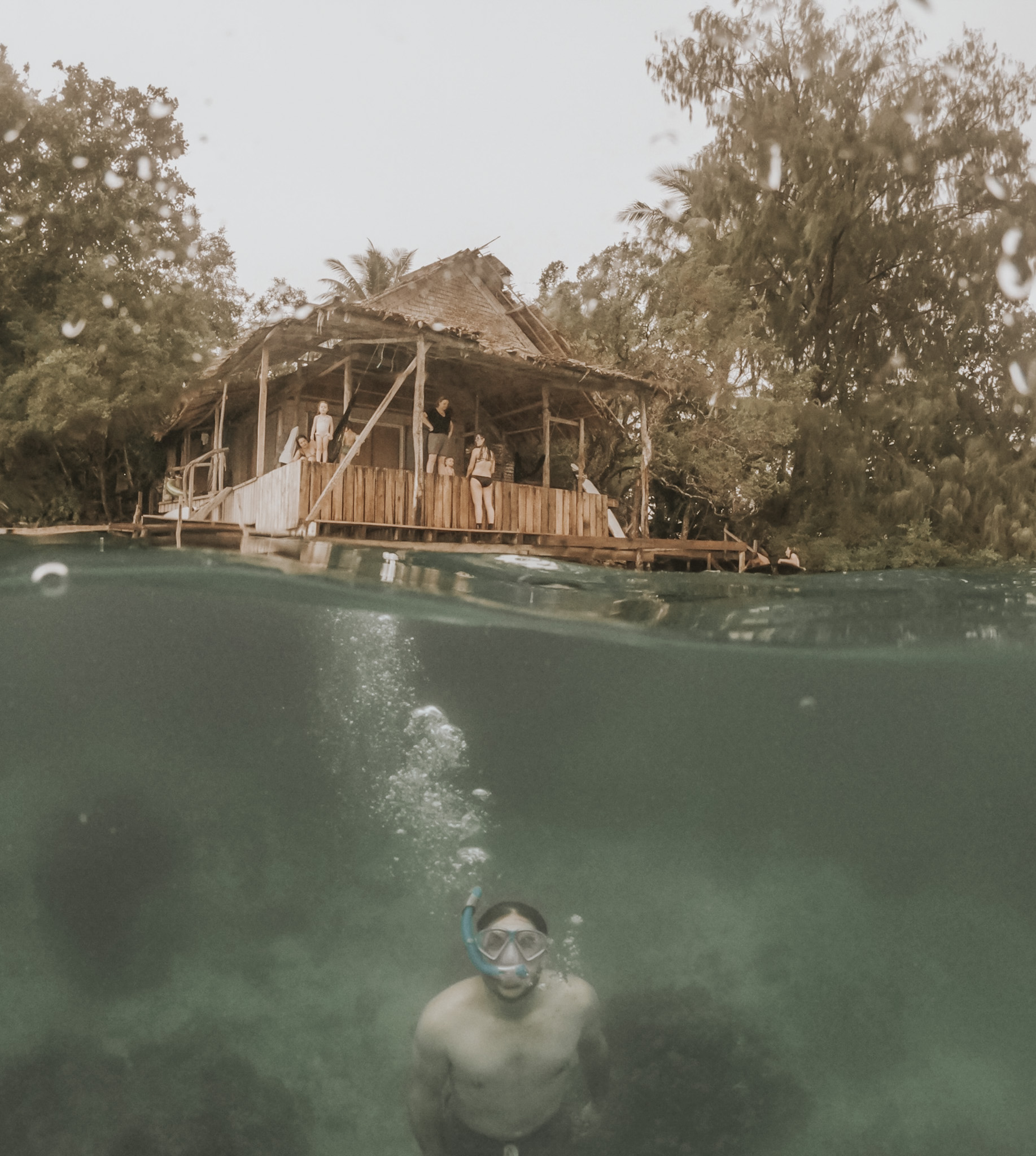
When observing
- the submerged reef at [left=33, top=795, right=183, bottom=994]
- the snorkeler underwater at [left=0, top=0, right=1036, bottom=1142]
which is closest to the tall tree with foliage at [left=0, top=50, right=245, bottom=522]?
the snorkeler underwater at [left=0, top=0, right=1036, bottom=1142]

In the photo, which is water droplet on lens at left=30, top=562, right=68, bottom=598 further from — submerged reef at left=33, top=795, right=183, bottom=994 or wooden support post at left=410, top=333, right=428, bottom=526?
wooden support post at left=410, top=333, right=428, bottom=526

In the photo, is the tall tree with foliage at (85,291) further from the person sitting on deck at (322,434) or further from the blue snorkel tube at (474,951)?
the blue snorkel tube at (474,951)

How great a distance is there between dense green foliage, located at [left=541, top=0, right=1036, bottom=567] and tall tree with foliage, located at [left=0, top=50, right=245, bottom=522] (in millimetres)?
10931

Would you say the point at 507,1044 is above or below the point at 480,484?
below

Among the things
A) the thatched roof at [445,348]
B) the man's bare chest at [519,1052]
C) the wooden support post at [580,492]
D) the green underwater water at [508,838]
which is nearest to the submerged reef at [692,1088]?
the green underwater water at [508,838]

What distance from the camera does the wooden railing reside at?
14.7 meters

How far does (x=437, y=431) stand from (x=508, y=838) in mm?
9754

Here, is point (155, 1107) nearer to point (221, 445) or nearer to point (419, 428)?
point (419, 428)

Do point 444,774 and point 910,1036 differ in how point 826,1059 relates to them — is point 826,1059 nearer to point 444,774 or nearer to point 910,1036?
point 910,1036

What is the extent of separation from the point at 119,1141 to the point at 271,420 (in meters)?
15.7

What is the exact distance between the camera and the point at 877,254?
926 inches

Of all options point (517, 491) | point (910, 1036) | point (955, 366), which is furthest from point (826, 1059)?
point (955, 366)

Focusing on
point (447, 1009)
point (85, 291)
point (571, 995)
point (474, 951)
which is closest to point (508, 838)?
point (571, 995)

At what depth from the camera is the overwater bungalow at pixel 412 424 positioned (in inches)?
591
